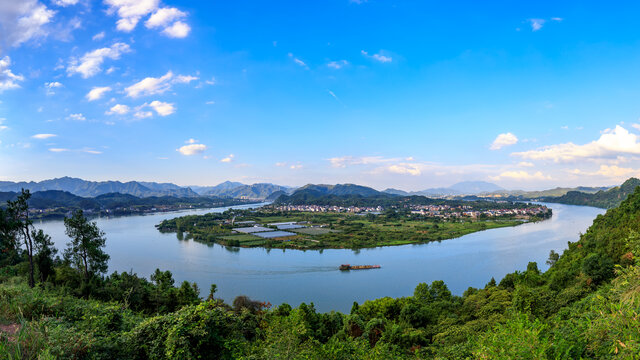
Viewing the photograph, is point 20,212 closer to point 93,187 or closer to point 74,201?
point 74,201

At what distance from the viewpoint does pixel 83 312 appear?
424 cm

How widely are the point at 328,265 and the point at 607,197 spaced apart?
254 ft

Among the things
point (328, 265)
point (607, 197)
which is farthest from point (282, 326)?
point (607, 197)

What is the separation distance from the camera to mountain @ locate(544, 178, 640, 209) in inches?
2274

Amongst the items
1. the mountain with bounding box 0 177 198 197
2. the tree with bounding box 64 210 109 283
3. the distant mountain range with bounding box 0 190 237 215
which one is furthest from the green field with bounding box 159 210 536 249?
the mountain with bounding box 0 177 198 197

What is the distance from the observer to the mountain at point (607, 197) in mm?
57750

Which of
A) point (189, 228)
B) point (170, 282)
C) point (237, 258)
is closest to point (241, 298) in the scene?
point (170, 282)

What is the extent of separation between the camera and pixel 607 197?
219ft

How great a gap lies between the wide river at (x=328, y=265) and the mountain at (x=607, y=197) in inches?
1524

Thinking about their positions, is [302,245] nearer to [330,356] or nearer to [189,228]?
[189,228]

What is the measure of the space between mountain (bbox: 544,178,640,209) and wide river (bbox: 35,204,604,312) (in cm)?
3871

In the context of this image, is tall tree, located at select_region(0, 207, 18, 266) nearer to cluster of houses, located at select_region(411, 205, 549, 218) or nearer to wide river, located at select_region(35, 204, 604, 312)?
wide river, located at select_region(35, 204, 604, 312)

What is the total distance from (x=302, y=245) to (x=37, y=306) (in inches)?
1010

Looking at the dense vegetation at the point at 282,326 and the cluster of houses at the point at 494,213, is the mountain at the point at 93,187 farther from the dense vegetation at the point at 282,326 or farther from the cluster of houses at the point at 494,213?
the dense vegetation at the point at 282,326
